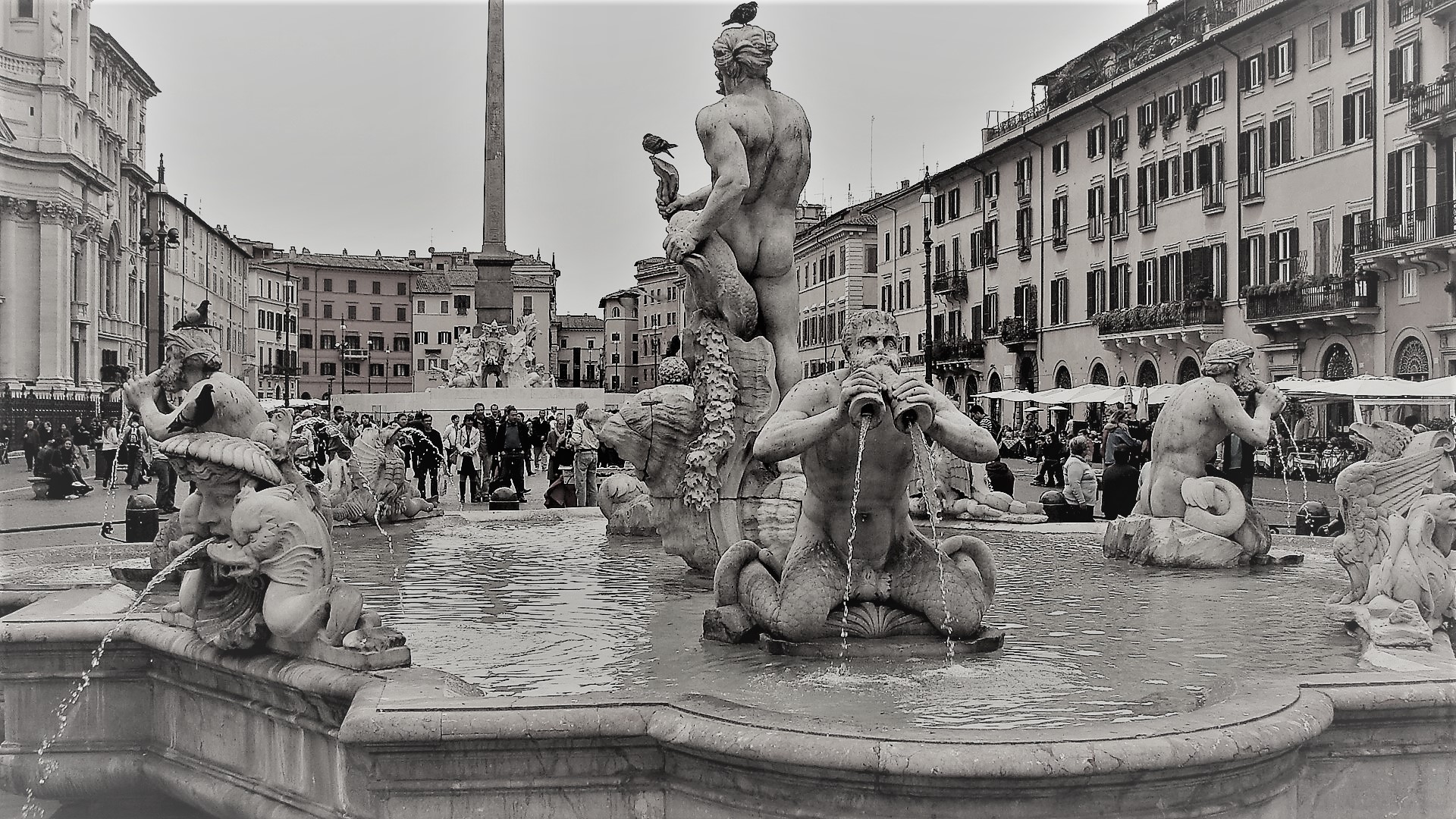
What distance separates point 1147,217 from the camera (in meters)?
44.9

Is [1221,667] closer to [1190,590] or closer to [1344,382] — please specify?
[1190,590]

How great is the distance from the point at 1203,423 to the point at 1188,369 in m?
35.5

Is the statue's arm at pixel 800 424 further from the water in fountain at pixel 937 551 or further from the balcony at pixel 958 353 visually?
the balcony at pixel 958 353

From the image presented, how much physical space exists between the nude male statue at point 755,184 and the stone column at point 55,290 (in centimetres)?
5574

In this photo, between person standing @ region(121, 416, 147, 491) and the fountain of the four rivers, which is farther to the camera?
person standing @ region(121, 416, 147, 491)

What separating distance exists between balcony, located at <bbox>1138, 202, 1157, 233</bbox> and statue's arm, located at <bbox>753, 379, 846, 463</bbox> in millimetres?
41937

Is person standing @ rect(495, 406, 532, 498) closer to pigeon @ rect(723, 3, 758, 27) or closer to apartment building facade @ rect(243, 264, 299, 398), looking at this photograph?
pigeon @ rect(723, 3, 758, 27)

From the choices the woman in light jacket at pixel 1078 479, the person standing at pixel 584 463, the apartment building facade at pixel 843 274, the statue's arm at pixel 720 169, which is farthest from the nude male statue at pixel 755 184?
the apartment building facade at pixel 843 274

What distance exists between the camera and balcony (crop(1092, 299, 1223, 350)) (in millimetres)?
40188

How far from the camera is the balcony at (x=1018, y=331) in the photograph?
53.0 metres

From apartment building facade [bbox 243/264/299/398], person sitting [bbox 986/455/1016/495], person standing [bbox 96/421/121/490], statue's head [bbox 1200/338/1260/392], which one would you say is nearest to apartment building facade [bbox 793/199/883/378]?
person standing [bbox 96/421/121/490]

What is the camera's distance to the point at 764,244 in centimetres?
802

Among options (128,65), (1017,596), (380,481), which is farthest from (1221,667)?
(128,65)

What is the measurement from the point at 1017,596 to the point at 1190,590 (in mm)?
1004
